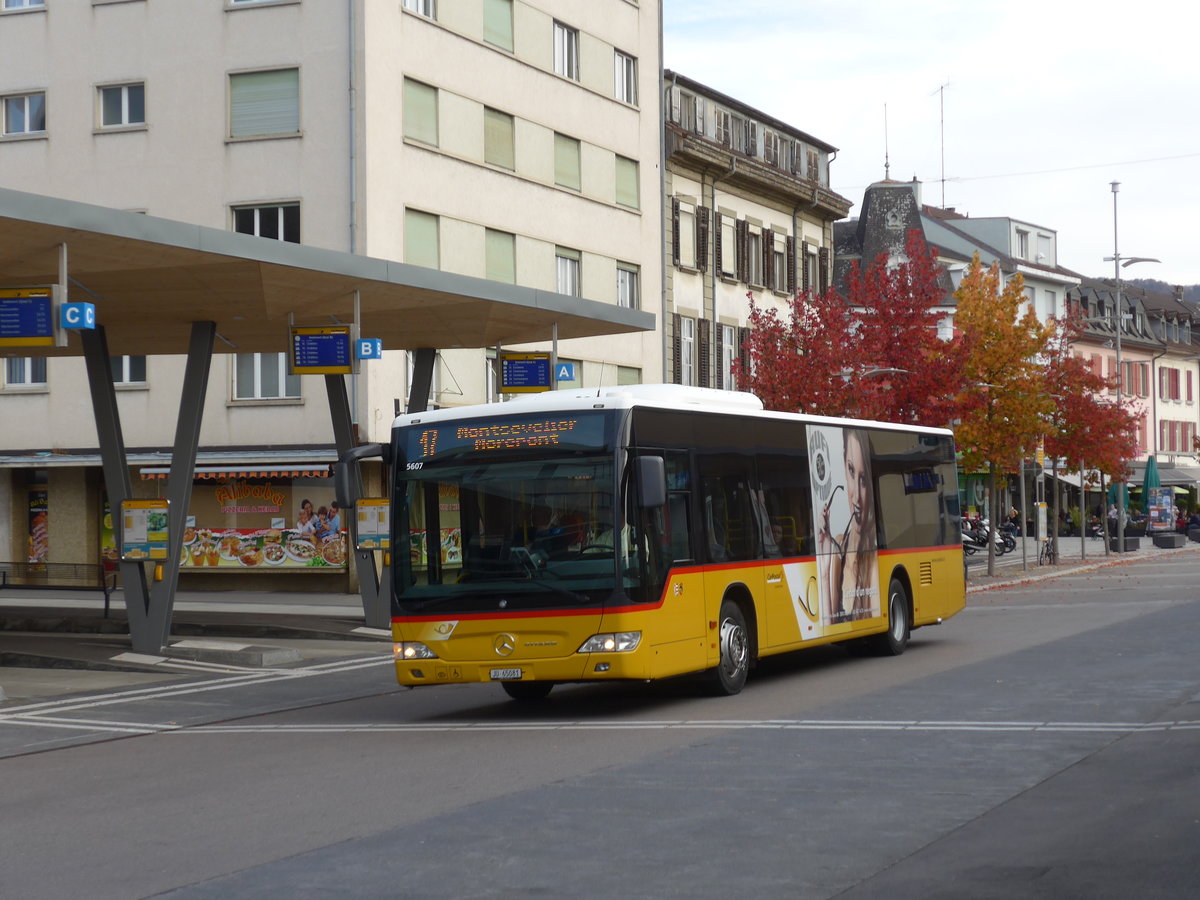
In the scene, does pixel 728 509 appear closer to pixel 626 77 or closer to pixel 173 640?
pixel 173 640

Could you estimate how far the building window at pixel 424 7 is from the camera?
129 ft

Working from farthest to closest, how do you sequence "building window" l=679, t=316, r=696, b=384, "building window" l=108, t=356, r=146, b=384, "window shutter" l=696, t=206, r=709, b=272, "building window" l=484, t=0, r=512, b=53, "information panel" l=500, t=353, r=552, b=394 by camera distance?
"window shutter" l=696, t=206, r=709, b=272 → "building window" l=679, t=316, r=696, b=384 → "building window" l=484, t=0, r=512, b=53 → "building window" l=108, t=356, r=146, b=384 → "information panel" l=500, t=353, r=552, b=394

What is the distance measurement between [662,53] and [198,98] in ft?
49.7

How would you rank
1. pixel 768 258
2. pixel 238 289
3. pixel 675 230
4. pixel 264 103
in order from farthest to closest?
pixel 768 258
pixel 675 230
pixel 264 103
pixel 238 289

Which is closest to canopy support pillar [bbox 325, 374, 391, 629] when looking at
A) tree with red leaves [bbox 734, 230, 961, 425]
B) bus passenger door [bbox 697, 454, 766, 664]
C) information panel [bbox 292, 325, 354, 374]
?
information panel [bbox 292, 325, 354, 374]

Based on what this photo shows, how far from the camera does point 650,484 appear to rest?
14820 millimetres

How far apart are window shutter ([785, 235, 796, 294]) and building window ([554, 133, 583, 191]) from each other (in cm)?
1372

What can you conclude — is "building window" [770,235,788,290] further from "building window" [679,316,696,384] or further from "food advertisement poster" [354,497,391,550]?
"food advertisement poster" [354,497,391,550]

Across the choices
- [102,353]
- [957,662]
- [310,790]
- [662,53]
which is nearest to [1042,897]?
[310,790]

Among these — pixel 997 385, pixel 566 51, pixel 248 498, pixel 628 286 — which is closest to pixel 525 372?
pixel 248 498

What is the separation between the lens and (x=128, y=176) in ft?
130

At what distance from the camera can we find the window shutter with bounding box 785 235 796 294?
5756cm

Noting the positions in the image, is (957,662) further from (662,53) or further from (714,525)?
(662,53)

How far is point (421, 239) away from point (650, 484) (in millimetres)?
25358
